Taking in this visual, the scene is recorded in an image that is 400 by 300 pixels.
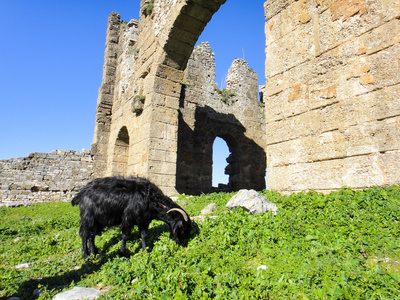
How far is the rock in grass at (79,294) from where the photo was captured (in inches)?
105

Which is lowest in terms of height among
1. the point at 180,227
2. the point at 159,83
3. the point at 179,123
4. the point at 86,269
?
the point at 86,269

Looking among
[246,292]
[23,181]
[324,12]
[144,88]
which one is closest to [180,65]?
[144,88]

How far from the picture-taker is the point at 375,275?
2.29 meters

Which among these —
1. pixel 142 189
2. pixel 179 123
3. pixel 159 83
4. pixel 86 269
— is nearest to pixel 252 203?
pixel 142 189

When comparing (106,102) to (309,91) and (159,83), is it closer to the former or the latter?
(159,83)

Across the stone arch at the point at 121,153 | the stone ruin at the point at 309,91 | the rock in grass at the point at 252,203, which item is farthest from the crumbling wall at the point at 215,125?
the rock in grass at the point at 252,203

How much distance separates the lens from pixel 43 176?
12.4 metres

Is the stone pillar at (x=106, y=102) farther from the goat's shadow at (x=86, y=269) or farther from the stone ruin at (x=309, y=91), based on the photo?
the goat's shadow at (x=86, y=269)

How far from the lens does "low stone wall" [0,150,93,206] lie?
1180cm

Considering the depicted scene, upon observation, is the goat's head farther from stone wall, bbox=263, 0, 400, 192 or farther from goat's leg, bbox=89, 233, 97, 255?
stone wall, bbox=263, 0, 400, 192

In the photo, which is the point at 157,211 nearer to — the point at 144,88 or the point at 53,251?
the point at 53,251

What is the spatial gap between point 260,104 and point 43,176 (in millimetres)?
12719

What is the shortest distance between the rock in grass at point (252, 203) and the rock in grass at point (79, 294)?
7.78 ft

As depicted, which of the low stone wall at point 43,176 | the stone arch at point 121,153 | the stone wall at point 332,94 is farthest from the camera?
the low stone wall at point 43,176
